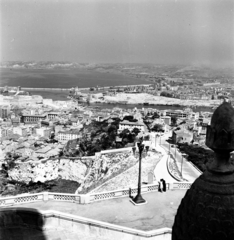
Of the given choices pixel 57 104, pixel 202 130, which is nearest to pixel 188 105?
pixel 57 104

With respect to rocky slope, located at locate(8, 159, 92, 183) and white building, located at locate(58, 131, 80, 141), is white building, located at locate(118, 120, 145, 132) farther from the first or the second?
rocky slope, located at locate(8, 159, 92, 183)

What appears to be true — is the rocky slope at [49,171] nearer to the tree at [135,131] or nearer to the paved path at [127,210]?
the tree at [135,131]

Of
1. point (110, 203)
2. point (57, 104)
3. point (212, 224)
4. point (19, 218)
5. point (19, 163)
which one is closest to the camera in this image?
point (212, 224)

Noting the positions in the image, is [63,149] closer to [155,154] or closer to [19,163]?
[19,163]

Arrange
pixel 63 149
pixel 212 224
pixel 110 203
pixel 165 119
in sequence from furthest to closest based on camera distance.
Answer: pixel 165 119
pixel 63 149
pixel 110 203
pixel 212 224

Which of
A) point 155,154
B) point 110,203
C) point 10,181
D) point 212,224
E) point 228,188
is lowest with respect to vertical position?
point 10,181

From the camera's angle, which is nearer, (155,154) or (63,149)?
(155,154)

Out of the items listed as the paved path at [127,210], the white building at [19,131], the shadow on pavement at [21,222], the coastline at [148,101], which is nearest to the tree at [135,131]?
the white building at [19,131]
